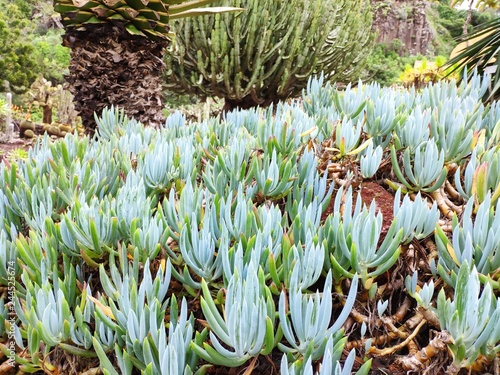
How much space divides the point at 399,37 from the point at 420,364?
4397cm

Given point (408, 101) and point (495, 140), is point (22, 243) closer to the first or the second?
point (495, 140)

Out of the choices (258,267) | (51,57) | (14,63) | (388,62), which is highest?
(258,267)

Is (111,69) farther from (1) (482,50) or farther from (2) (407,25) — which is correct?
(2) (407,25)

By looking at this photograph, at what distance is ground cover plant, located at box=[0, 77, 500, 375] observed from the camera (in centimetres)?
91

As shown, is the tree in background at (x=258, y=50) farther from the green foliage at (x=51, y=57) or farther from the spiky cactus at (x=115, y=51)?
the green foliage at (x=51, y=57)

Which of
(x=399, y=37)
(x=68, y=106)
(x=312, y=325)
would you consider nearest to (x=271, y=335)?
(x=312, y=325)

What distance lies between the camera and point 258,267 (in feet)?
3.47

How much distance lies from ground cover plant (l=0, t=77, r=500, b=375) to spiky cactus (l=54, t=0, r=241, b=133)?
8.07 ft

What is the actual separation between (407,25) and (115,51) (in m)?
42.3

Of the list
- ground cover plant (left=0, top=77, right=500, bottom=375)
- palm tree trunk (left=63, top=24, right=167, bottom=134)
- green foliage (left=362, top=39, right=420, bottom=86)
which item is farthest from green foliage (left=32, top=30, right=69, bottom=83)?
ground cover plant (left=0, top=77, right=500, bottom=375)

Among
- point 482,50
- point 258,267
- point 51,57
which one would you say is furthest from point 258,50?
point 51,57

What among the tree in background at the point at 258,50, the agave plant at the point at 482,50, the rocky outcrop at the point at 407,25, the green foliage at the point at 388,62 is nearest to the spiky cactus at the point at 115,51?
the agave plant at the point at 482,50

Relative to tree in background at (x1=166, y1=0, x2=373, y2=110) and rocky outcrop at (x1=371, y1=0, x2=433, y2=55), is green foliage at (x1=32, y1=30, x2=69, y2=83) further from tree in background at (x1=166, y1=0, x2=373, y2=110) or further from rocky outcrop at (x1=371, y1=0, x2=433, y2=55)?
rocky outcrop at (x1=371, y1=0, x2=433, y2=55)

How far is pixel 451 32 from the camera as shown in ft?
147
